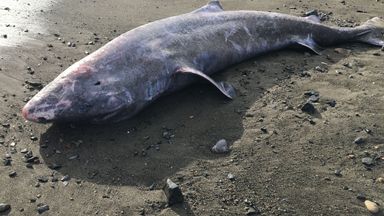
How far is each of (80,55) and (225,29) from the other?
2.03 m

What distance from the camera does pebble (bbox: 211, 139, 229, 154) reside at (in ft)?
16.6

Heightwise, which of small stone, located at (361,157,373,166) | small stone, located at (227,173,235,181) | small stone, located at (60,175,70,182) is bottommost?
small stone, located at (361,157,373,166)

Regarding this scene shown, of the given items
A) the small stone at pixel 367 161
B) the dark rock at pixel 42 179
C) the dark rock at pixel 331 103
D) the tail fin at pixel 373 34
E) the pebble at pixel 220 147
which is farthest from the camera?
the tail fin at pixel 373 34

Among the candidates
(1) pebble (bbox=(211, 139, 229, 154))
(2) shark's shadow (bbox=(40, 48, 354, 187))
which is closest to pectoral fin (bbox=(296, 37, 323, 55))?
(2) shark's shadow (bbox=(40, 48, 354, 187))

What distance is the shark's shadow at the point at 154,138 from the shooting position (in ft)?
16.0

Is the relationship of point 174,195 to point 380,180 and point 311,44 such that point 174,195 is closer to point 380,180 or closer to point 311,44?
point 380,180

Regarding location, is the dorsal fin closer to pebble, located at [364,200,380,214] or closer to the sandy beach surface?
the sandy beach surface

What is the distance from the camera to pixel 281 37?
736 centimetres

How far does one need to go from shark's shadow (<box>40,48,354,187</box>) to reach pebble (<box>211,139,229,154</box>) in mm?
68

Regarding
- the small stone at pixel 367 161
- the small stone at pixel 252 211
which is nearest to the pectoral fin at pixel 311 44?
the small stone at pixel 367 161

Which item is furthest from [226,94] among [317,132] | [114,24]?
[114,24]

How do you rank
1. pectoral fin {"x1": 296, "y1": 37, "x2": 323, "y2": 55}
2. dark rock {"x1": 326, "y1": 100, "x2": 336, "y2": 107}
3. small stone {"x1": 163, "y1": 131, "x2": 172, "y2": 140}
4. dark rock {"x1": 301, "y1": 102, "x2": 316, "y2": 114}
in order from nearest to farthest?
small stone {"x1": 163, "y1": 131, "x2": 172, "y2": 140}, dark rock {"x1": 301, "y1": 102, "x2": 316, "y2": 114}, dark rock {"x1": 326, "y1": 100, "x2": 336, "y2": 107}, pectoral fin {"x1": 296, "y1": 37, "x2": 323, "y2": 55}

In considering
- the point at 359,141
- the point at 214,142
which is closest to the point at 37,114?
the point at 214,142

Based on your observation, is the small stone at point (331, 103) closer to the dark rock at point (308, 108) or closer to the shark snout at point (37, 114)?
the dark rock at point (308, 108)
